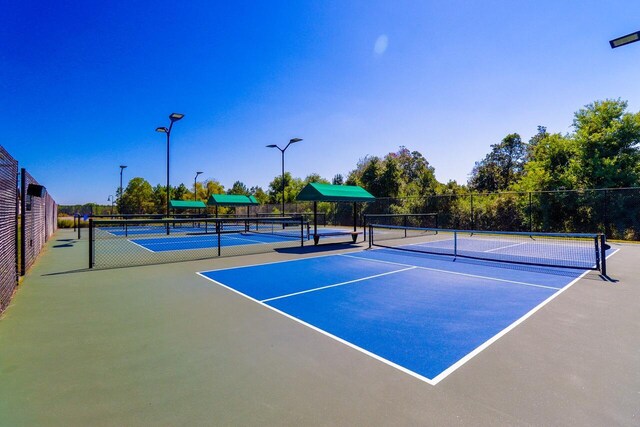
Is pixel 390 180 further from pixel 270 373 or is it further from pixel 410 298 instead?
pixel 270 373

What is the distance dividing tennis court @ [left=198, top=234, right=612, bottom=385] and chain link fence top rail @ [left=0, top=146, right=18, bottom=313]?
150 inches

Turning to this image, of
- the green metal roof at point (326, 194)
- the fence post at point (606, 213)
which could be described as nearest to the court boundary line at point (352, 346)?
the green metal roof at point (326, 194)

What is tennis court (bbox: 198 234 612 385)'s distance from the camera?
13.6 feet

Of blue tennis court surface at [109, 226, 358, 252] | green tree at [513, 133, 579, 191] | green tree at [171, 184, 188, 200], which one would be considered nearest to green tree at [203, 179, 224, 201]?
green tree at [171, 184, 188, 200]

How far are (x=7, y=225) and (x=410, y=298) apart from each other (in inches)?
317

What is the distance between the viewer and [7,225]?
6.30 m

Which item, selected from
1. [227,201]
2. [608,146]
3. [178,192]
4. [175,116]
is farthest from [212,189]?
[608,146]

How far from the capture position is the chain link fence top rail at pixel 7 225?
5637 mm

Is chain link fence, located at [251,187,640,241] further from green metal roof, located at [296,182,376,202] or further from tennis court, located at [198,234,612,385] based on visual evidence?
tennis court, located at [198,234,612,385]

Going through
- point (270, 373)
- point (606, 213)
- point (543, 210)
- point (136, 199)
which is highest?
point (136, 199)

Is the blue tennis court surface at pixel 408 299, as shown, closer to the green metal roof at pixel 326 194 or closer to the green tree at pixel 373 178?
the green metal roof at pixel 326 194

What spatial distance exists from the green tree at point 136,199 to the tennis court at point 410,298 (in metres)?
43.0

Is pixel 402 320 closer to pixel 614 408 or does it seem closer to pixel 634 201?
pixel 614 408

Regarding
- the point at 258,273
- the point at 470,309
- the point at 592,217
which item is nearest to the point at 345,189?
the point at 258,273
